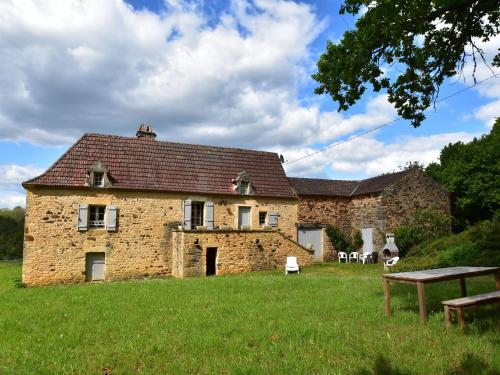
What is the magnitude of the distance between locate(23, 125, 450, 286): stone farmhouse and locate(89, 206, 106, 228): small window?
0.04 metres

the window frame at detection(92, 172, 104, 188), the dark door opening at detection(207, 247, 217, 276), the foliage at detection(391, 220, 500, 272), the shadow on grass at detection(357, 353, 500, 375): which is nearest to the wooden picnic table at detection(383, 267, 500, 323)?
the shadow on grass at detection(357, 353, 500, 375)

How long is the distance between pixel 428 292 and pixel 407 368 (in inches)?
197

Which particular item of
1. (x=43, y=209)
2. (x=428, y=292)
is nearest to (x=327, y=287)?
(x=428, y=292)

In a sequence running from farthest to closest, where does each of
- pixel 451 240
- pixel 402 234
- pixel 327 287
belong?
pixel 402 234, pixel 451 240, pixel 327 287

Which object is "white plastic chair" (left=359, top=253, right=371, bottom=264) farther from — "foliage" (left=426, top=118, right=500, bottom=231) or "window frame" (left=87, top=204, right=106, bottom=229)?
"window frame" (left=87, top=204, right=106, bottom=229)

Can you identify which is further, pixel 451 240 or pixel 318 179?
pixel 318 179

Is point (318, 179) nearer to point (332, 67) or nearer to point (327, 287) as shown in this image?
point (327, 287)

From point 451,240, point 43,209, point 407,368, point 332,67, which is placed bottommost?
point 407,368

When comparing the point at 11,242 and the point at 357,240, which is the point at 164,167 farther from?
A: the point at 11,242

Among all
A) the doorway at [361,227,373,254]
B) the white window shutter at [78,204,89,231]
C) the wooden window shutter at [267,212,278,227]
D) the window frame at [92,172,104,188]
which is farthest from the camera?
the doorway at [361,227,373,254]

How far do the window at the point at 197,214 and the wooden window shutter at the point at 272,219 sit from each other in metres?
3.81

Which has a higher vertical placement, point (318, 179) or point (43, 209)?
point (318, 179)

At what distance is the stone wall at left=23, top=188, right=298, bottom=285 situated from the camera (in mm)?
17062

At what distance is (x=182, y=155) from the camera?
21.5 meters
